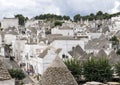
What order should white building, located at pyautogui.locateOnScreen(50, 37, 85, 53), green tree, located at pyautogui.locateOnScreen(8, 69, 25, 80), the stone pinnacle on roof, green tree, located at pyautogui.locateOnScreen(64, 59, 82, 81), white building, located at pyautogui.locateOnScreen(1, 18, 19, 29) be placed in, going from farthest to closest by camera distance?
white building, located at pyautogui.locateOnScreen(1, 18, 19, 29)
white building, located at pyautogui.locateOnScreen(50, 37, 85, 53)
green tree, located at pyautogui.locateOnScreen(64, 59, 82, 81)
green tree, located at pyautogui.locateOnScreen(8, 69, 25, 80)
the stone pinnacle on roof

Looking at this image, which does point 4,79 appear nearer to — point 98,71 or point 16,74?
point 16,74

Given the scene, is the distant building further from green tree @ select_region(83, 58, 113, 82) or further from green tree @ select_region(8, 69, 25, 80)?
green tree @ select_region(83, 58, 113, 82)

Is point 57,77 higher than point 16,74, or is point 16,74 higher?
point 57,77

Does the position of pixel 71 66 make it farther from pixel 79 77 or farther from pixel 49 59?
pixel 49 59

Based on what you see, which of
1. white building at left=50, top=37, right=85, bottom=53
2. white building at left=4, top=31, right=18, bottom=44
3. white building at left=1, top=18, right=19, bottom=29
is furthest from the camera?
white building at left=1, top=18, right=19, bottom=29

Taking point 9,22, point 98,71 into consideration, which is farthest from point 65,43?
point 9,22

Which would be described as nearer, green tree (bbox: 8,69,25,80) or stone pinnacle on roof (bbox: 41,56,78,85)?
stone pinnacle on roof (bbox: 41,56,78,85)

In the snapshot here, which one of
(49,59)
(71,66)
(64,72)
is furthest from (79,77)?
(64,72)

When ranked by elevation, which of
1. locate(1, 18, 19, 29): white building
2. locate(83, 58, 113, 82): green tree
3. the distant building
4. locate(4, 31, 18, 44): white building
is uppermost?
the distant building

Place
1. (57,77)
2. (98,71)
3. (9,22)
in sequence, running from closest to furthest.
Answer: (57,77) < (98,71) < (9,22)

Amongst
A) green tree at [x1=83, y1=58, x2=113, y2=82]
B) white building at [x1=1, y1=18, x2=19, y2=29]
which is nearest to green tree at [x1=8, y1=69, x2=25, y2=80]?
green tree at [x1=83, y1=58, x2=113, y2=82]

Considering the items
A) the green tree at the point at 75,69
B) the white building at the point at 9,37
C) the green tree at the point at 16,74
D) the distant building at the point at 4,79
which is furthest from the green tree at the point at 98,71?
the white building at the point at 9,37

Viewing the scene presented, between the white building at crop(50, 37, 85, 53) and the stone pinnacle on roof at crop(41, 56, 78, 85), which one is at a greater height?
the stone pinnacle on roof at crop(41, 56, 78, 85)

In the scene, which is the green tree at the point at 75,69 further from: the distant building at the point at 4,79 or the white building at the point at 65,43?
the distant building at the point at 4,79
